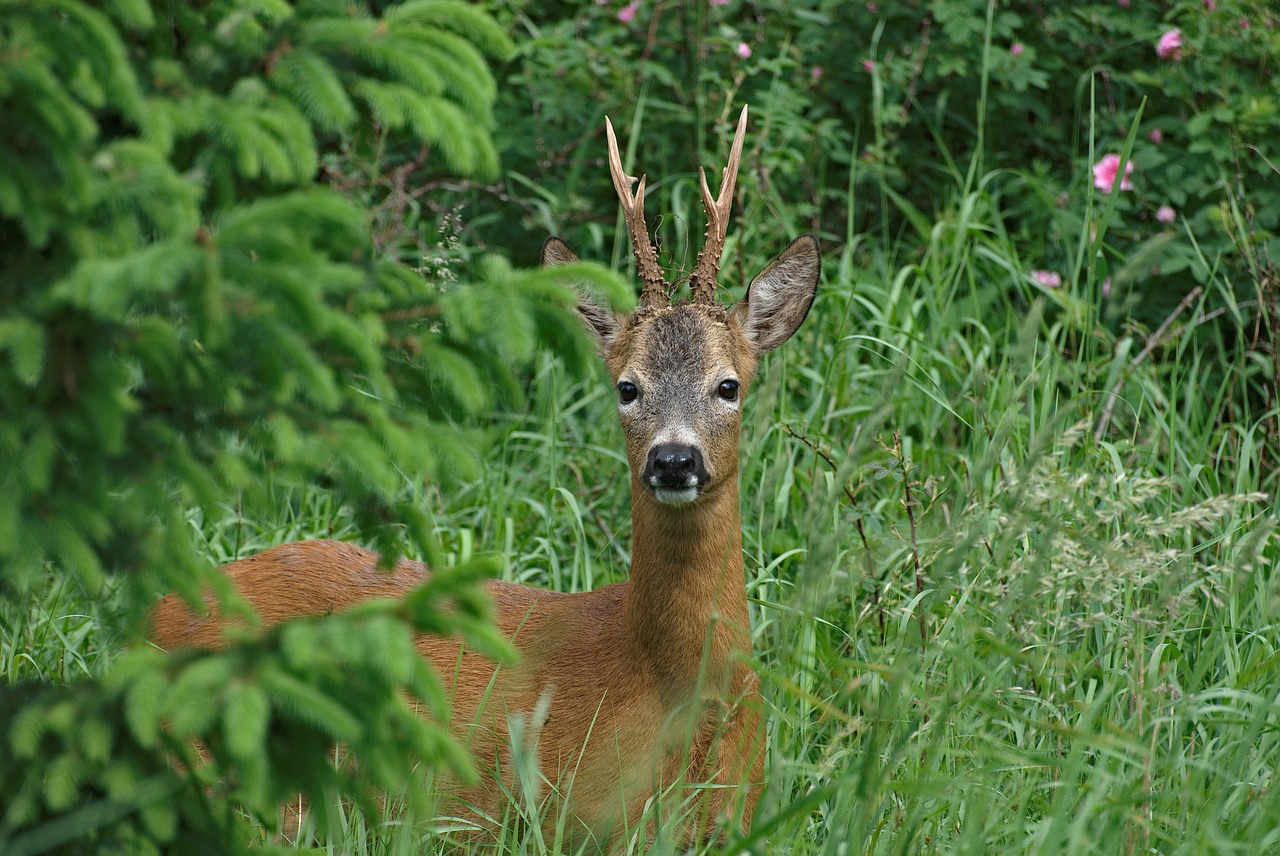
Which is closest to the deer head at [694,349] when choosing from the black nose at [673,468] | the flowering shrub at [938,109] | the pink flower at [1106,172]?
the black nose at [673,468]

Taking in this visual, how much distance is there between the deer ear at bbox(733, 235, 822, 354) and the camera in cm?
388

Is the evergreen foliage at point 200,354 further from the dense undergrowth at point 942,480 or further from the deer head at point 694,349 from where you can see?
the deer head at point 694,349

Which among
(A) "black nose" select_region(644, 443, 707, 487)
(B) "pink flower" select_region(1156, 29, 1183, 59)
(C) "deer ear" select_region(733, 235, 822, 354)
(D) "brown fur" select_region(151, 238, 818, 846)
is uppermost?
(B) "pink flower" select_region(1156, 29, 1183, 59)

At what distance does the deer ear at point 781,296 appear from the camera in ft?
12.7

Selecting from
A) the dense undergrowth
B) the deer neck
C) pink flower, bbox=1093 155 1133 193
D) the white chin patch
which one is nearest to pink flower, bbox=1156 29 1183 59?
the dense undergrowth

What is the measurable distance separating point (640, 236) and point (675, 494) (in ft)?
2.42

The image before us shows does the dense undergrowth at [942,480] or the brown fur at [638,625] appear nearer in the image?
the dense undergrowth at [942,480]

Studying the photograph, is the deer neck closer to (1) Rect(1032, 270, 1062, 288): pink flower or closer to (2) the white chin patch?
(2) the white chin patch

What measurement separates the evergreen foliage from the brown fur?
990 millimetres

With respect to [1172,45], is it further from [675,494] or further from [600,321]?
[675,494]

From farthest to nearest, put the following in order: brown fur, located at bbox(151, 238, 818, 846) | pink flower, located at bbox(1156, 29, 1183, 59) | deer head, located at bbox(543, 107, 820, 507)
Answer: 1. pink flower, located at bbox(1156, 29, 1183, 59)
2. deer head, located at bbox(543, 107, 820, 507)
3. brown fur, located at bbox(151, 238, 818, 846)

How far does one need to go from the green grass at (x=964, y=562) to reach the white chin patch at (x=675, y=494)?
19 centimetres

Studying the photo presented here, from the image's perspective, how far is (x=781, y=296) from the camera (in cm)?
397

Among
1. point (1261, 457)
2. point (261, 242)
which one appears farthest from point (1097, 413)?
point (261, 242)
